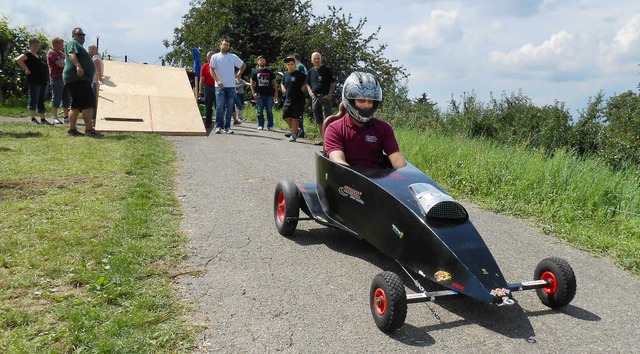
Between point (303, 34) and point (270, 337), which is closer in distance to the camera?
point (270, 337)

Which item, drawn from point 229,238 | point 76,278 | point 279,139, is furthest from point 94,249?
point 279,139

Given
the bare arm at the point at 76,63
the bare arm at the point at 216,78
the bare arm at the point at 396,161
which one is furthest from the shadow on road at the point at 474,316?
the bare arm at the point at 216,78

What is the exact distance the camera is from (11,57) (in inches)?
739

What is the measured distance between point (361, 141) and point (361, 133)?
0.08 m

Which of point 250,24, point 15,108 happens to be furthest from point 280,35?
point 15,108

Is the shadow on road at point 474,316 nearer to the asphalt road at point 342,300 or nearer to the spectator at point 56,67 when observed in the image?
the asphalt road at point 342,300

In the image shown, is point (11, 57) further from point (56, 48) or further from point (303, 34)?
point (303, 34)

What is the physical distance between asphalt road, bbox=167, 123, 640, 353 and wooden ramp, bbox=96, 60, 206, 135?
5.92 metres

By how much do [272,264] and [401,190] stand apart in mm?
1338

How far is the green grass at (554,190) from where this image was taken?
240 inches

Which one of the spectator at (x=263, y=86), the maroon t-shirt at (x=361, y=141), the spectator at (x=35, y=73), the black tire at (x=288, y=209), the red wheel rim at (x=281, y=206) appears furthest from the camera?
the spectator at (x=263, y=86)

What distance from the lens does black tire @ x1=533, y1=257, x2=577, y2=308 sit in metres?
3.86

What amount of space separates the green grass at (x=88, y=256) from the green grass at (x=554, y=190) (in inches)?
169

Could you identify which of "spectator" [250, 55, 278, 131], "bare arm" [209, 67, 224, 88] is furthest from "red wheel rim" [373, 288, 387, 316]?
"spectator" [250, 55, 278, 131]
